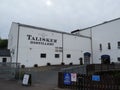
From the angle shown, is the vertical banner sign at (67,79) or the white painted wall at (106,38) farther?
the white painted wall at (106,38)

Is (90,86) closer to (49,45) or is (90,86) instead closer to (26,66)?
(26,66)

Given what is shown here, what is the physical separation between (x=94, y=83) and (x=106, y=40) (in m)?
29.1

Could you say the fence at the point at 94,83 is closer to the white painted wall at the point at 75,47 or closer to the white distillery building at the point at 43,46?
the white distillery building at the point at 43,46

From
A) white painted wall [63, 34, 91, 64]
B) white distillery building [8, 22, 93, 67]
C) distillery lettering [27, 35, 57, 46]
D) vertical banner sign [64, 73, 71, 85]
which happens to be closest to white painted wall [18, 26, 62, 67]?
white distillery building [8, 22, 93, 67]

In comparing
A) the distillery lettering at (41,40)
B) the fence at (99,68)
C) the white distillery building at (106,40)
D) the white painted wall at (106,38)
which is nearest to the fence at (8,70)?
the fence at (99,68)

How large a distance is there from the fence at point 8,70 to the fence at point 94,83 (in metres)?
7.73

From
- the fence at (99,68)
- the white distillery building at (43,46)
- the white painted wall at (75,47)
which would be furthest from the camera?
the white painted wall at (75,47)

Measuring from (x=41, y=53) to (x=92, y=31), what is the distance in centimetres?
1654

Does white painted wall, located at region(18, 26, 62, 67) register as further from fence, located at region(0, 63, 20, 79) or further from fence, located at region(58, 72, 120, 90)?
fence, located at region(58, 72, 120, 90)

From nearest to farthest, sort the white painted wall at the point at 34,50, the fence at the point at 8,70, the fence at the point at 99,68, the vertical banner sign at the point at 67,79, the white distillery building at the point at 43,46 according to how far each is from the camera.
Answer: the vertical banner sign at the point at 67,79, the fence at the point at 8,70, the fence at the point at 99,68, the white painted wall at the point at 34,50, the white distillery building at the point at 43,46

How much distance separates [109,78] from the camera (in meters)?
9.15

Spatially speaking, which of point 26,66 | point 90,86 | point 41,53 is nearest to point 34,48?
point 41,53

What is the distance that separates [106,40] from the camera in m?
37.3

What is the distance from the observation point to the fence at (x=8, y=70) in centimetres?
1736
